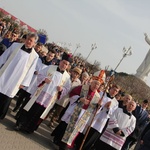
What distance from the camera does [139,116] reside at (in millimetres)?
9156

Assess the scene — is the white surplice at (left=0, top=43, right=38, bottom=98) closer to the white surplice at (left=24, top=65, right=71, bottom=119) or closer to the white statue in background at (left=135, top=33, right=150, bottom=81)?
the white surplice at (left=24, top=65, right=71, bottom=119)

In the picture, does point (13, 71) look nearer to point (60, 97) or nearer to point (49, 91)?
point (49, 91)

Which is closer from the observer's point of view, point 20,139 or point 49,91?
point 20,139

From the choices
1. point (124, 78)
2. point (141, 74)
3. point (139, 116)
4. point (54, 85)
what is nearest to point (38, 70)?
point (54, 85)

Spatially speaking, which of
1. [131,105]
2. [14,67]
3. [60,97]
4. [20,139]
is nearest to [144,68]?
[131,105]

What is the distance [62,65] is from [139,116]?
3.10 m

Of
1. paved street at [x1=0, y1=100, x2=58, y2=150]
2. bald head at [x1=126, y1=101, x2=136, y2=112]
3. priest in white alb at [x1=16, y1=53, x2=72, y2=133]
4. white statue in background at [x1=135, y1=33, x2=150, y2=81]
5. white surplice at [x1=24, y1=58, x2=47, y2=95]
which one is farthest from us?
white statue in background at [x1=135, y1=33, x2=150, y2=81]

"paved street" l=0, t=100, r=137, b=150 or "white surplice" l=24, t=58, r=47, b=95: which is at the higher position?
"white surplice" l=24, t=58, r=47, b=95

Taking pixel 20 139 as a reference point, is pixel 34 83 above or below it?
above

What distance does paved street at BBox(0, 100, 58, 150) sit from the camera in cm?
621

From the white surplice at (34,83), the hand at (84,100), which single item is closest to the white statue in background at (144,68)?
the white surplice at (34,83)

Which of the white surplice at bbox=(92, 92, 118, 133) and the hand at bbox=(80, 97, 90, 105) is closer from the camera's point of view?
the hand at bbox=(80, 97, 90, 105)

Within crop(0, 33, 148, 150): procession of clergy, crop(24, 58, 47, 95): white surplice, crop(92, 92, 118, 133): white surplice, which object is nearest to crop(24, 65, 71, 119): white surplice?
crop(0, 33, 148, 150): procession of clergy

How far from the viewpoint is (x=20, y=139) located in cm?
679
